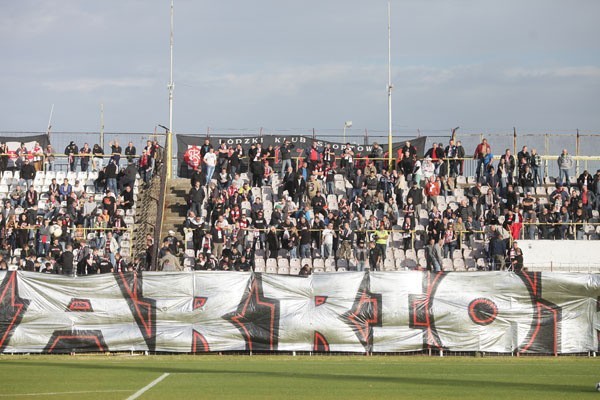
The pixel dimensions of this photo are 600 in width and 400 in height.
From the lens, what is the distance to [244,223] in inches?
1401

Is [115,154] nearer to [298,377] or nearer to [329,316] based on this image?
[329,316]

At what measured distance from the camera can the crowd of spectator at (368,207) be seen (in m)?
34.5

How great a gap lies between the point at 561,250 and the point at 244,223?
A: 12.0m

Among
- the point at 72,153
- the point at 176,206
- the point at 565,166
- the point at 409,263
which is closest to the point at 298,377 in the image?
the point at 409,263

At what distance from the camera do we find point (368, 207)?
38438 millimetres

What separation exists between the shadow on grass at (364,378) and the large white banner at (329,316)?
2790mm

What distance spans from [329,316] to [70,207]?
49.2 ft

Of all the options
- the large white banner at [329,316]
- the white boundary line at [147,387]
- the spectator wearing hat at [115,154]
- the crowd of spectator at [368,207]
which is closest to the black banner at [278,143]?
the crowd of spectator at [368,207]

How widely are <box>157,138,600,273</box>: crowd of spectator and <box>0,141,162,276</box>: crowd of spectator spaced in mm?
2481

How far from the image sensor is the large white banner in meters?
26.1

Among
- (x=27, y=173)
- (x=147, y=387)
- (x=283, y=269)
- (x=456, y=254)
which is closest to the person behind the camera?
(x=147, y=387)

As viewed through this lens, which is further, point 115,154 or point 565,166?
point 565,166

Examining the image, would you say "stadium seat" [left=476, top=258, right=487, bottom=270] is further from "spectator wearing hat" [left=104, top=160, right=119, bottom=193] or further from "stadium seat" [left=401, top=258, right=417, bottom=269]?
"spectator wearing hat" [left=104, top=160, right=119, bottom=193]

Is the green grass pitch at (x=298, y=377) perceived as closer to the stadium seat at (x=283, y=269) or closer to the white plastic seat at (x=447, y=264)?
the stadium seat at (x=283, y=269)
